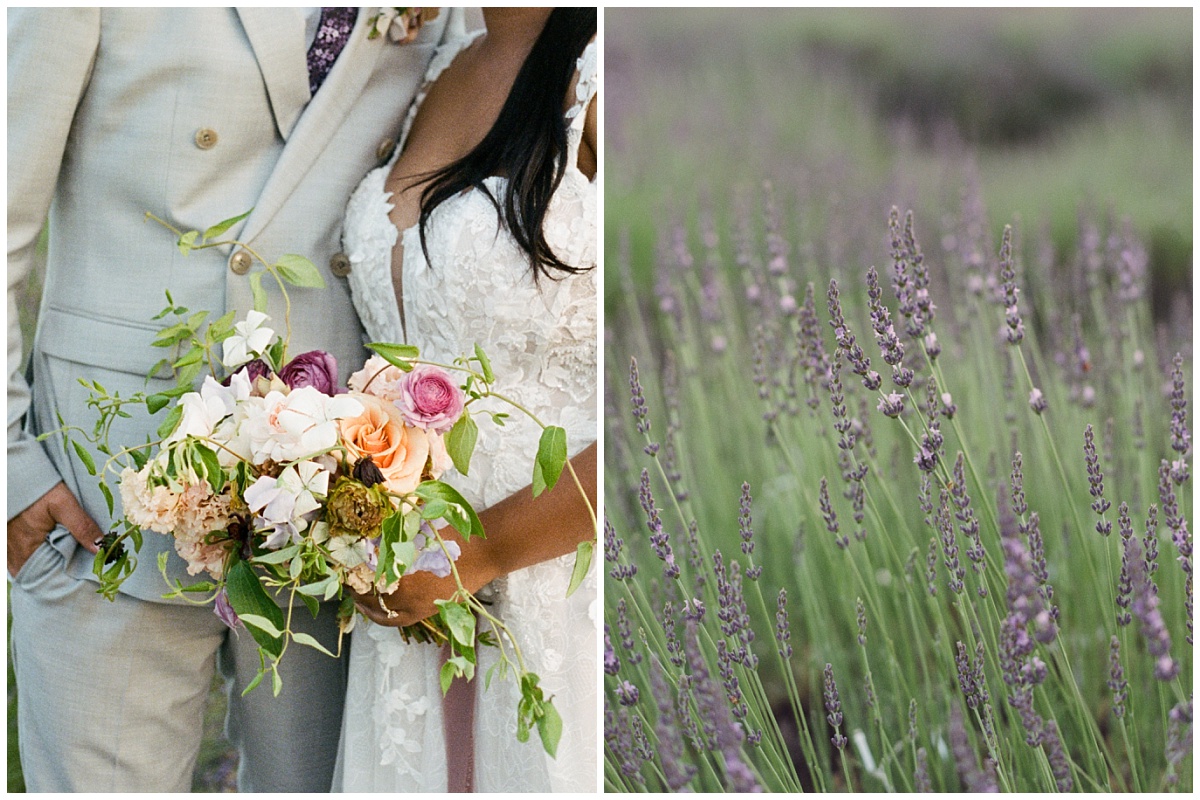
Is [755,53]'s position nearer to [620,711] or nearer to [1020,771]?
[620,711]

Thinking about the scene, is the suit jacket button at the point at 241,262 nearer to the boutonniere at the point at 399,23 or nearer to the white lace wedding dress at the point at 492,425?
the white lace wedding dress at the point at 492,425

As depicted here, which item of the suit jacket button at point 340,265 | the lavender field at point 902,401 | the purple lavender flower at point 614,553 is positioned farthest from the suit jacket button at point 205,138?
the purple lavender flower at point 614,553

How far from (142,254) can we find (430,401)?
548mm

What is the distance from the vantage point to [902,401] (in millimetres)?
1361

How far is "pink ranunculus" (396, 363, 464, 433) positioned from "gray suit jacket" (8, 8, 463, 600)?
334 mm

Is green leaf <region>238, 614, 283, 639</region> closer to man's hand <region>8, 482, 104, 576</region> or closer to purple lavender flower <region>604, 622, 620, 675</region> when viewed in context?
man's hand <region>8, 482, 104, 576</region>

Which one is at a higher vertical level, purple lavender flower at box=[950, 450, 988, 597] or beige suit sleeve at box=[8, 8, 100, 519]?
beige suit sleeve at box=[8, 8, 100, 519]

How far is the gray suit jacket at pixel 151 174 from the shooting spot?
1.37 metres

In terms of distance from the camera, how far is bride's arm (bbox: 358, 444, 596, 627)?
1341mm

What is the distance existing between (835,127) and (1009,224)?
11.3 inches

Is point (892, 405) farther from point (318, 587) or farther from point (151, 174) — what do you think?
point (151, 174)

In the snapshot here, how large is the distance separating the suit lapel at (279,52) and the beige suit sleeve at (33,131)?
21 cm

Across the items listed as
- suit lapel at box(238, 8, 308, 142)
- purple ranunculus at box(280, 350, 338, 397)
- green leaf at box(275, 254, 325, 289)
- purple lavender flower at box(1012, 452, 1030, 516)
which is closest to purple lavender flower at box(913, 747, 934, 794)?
purple lavender flower at box(1012, 452, 1030, 516)

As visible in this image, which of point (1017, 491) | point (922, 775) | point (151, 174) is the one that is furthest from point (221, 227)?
point (922, 775)
